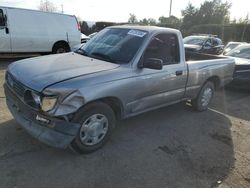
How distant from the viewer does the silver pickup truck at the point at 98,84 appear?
343 centimetres

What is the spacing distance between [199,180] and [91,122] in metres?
1.66

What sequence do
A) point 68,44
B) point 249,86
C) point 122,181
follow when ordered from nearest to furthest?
1. point 122,181
2. point 249,86
3. point 68,44

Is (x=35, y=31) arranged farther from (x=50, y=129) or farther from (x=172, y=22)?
(x=172, y=22)

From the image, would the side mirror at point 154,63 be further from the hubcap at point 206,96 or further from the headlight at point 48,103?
the hubcap at point 206,96

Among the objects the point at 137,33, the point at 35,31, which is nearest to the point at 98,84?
the point at 137,33

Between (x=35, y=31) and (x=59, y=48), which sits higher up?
(x=35, y=31)

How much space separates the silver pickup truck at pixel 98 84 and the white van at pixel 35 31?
266 inches

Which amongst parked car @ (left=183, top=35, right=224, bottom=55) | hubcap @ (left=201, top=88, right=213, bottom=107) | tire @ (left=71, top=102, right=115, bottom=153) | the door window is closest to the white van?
parked car @ (left=183, top=35, right=224, bottom=55)

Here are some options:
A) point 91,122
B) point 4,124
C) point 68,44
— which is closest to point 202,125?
point 91,122

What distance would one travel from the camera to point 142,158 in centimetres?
399

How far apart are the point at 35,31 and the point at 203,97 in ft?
26.6

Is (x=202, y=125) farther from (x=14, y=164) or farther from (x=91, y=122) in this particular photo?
(x=14, y=164)

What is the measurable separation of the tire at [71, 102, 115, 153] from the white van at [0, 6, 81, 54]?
812 cm

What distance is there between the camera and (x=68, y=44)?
1264 cm
